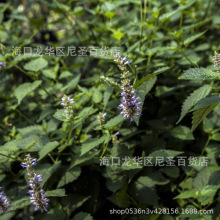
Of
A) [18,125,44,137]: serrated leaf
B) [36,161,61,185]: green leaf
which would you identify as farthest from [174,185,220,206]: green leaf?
[18,125,44,137]: serrated leaf

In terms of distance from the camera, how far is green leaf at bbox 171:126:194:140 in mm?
2283

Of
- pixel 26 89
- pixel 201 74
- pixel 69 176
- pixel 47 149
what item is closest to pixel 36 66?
pixel 26 89

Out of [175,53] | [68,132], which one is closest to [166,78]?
[175,53]

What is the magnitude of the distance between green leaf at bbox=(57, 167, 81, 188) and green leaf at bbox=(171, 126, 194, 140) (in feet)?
2.69

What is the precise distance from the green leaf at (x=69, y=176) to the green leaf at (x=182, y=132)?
82 cm

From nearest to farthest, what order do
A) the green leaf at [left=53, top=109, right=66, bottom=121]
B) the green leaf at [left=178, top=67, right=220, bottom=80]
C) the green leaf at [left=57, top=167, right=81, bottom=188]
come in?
the green leaf at [left=178, top=67, right=220, bottom=80], the green leaf at [left=53, top=109, right=66, bottom=121], the green leaf at [left=57, top=167, right=81, bottom=188]

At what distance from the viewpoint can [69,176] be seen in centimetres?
207

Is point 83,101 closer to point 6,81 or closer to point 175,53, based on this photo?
point 175,53

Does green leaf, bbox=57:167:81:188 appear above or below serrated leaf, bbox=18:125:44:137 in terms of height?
below

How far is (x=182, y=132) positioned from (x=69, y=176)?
0.94 m

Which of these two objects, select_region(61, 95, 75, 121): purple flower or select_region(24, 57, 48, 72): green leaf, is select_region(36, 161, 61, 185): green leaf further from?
select_region(24, 57, 48, 72): green leaf

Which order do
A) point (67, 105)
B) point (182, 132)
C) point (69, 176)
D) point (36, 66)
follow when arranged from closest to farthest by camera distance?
point (67, 105) → point (69, 176) → point (182, 132) → point (36, 66)

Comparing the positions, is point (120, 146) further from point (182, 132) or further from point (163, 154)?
point (182, 132)

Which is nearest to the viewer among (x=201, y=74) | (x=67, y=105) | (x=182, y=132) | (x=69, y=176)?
(x=201, y=74)
